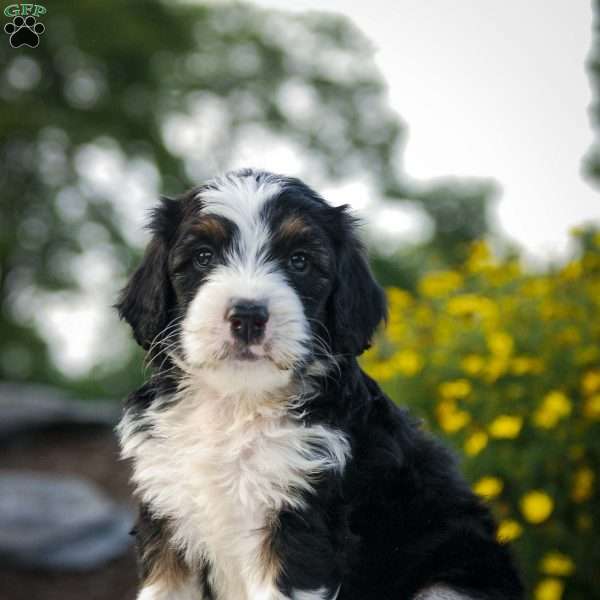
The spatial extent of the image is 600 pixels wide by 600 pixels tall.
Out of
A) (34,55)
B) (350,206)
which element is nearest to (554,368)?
(350,206)

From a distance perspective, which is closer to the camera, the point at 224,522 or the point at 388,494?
the point at 224,522

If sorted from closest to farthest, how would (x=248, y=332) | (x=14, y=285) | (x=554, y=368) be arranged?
1. (x=248, y=332)
2. (x=554, y=368)
3. (x=14, y=285)

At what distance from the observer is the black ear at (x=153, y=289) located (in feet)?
11.8

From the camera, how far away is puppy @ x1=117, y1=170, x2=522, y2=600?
3.31 meters

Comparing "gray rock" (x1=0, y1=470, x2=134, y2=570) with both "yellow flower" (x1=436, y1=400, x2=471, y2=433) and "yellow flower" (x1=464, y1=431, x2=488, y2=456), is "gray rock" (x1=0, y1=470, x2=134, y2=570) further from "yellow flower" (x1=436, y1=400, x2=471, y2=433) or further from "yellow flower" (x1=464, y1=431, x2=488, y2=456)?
"yellow flower" (x1=464, y1=431, x2=488, y2=456)

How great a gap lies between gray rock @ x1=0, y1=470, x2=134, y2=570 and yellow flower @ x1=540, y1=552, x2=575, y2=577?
5068 millimetres

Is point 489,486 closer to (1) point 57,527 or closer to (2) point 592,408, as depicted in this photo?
(2) point 592,408

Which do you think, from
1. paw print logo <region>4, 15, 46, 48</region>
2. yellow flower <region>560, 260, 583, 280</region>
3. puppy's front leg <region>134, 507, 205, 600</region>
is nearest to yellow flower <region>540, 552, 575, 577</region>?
yellow flower <region>560, 260, 583, 280</region>

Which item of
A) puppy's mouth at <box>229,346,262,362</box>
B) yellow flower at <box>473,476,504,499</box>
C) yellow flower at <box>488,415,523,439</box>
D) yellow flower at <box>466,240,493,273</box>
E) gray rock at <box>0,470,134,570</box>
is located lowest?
gray rock at <box>0,470,134,570</box>

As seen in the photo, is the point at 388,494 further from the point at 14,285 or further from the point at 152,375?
the point at 14,285

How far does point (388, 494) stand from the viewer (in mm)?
3648

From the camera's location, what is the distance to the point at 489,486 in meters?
6.00

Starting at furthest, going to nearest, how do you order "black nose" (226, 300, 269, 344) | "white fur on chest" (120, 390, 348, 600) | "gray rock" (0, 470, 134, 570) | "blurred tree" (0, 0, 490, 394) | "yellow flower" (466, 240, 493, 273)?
"blurred tree" (0, 0, 490, 394), "gray rock" (0, 470, 134, 570), "yellow flower" (466, 240, 493, 273), "white fur on chest" (120, 390, 348, 600), "black nose" (226, 300, 269, 344)

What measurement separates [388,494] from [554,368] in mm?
3322
